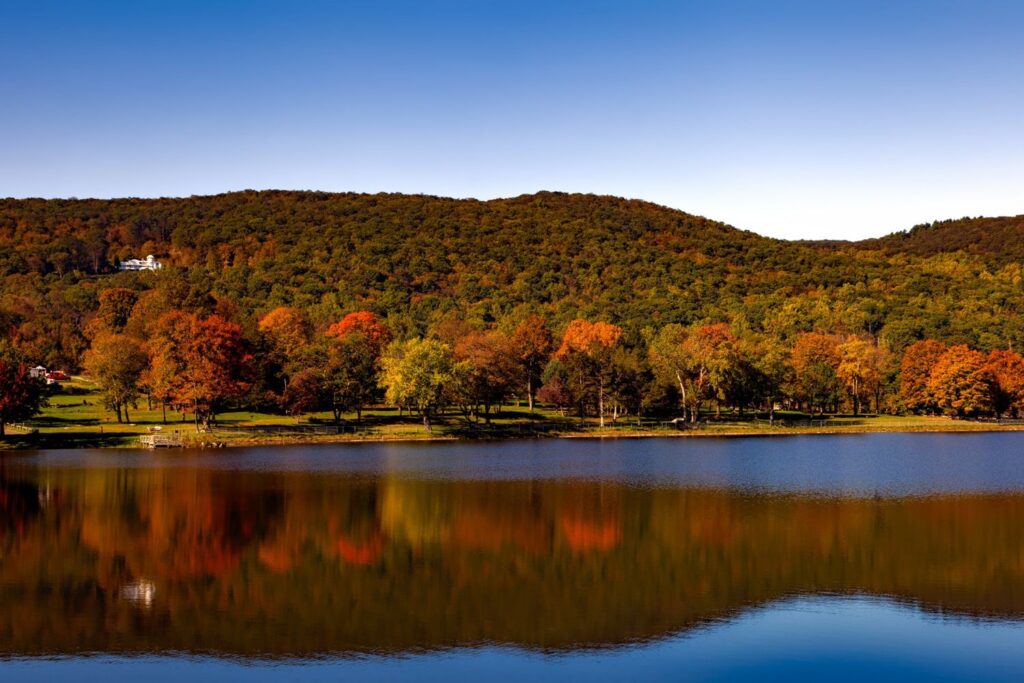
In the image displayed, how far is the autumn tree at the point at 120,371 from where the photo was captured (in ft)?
277

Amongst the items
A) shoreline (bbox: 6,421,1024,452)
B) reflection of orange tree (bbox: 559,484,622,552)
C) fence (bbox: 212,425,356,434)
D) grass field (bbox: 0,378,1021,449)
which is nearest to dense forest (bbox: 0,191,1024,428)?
grass field (bbox: 0,378,1021,449)

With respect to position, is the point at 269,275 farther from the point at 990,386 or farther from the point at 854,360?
the point at 990,386

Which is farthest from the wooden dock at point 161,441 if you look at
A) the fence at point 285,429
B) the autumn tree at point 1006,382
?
the autumn tree at point 1006,382

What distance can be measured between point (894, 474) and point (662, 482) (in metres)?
14.3

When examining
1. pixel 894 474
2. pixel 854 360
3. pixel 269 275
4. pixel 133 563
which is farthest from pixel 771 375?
pixel 269 275

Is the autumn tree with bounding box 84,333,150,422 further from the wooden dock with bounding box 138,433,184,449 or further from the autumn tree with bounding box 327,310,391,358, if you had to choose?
the autumn tree with bounding box 327,310,391,358

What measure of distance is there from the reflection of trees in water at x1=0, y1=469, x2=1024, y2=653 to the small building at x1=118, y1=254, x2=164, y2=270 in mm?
134438

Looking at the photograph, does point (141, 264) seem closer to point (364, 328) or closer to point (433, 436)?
point (364, 328)

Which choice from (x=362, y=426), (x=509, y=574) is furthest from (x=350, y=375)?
(x=509, y=574)

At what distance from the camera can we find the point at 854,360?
11731 centimetres

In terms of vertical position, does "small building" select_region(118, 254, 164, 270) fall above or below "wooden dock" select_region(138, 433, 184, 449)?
above

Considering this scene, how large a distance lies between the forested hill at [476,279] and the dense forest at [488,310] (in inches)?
19.9

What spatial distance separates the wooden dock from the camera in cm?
7456

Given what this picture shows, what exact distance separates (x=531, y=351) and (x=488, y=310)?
143 ft
